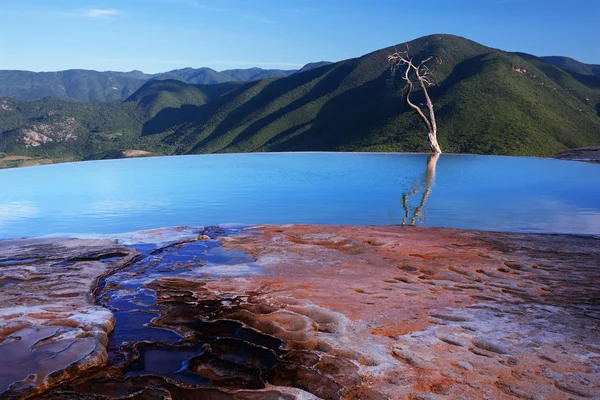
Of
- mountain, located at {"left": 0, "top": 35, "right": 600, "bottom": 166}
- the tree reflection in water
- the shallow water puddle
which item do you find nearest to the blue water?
the tree reflection in water

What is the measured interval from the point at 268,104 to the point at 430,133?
69.5 metres

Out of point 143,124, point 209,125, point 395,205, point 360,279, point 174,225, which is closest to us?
point 360,279

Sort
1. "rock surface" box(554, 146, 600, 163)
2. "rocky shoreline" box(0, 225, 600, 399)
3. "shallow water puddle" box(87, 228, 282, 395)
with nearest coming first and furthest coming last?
1. "rocky shoreline" box(0, 225, 600, 399)
2. "shallow water puddle" box(87, 228, 282, 395)
3. "rock surface" box(554, 146, 600, 163)

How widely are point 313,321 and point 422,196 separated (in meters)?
9.84

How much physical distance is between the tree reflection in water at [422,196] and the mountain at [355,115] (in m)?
21.7

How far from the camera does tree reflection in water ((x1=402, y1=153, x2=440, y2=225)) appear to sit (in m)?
11.1

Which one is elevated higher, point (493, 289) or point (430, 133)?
point (430, 133)

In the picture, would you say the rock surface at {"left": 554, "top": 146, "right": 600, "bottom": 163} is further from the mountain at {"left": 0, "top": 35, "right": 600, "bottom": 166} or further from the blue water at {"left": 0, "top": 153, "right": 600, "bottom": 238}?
the mountain at {"left": 0, "top": 35, "right": 600, "bottom": 166}

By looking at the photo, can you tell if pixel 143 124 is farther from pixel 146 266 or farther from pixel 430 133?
pixel 146 266

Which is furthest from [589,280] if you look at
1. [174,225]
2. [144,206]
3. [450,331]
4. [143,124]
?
[143,124]

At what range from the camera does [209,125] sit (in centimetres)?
10244

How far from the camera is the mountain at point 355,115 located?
148ft

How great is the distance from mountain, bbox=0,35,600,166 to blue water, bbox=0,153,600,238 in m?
21.3

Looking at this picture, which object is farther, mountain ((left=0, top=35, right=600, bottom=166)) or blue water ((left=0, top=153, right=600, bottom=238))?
mountain ((left=0, top=35, right=600, bottom=166))
